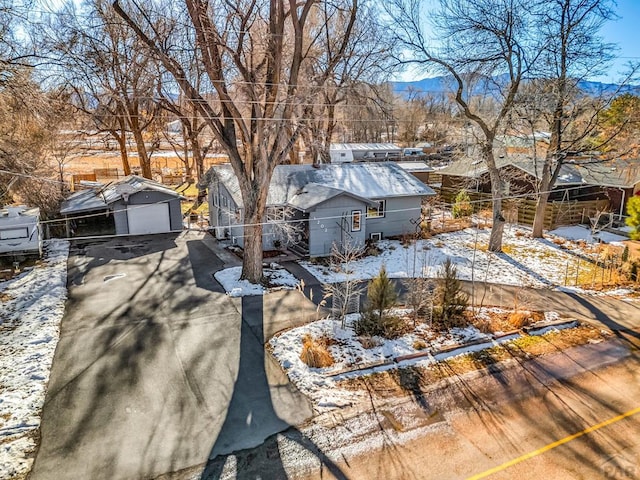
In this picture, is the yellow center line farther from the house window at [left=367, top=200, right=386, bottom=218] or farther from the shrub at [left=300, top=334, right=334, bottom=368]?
the house window at [left=367, top=200, right=386, bottom=218]

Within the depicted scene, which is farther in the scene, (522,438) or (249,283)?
(249,283)

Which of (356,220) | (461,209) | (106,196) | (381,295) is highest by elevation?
(106,196)

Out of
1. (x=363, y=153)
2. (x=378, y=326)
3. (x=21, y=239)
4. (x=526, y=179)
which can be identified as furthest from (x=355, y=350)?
(x=363, y=153)

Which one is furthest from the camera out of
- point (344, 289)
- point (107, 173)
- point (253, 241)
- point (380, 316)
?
point (107, 173)

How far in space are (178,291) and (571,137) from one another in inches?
730

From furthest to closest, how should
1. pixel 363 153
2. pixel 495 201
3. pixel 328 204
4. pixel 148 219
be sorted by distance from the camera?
pixel 363 153
pixel 148 219
pixel 495 201
pixel 328 204

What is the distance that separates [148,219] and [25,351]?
1213 cm

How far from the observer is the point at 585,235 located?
21.8m

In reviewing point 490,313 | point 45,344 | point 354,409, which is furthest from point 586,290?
point 45,344

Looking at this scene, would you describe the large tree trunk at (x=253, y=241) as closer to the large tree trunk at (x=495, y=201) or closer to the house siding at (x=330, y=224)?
the house siding at (x=330, y=224)

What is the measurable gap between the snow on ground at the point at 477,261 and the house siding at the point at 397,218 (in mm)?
746

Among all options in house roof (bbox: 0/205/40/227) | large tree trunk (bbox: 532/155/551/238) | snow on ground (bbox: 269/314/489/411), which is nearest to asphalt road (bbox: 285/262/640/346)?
snow on ground (bbox: 269/314/489/411)

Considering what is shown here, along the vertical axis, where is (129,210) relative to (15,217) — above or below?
below

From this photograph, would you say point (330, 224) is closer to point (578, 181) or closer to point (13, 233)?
point (13, 233)
